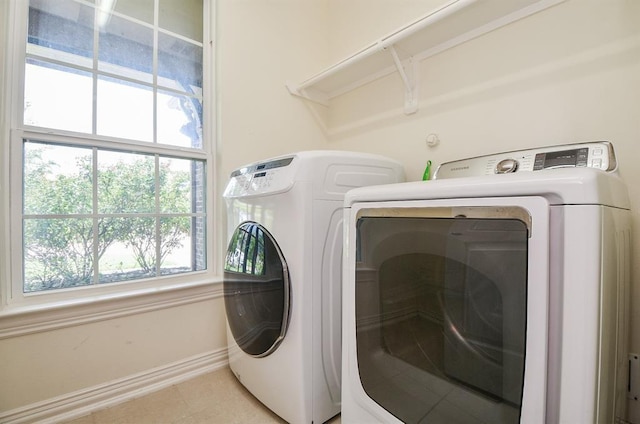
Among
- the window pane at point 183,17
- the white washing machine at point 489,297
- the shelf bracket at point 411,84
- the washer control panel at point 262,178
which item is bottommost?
the white washing machine at point 489,297

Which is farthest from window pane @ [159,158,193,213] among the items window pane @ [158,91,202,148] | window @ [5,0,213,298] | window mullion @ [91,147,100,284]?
window mullion @ [91,147,100,284]

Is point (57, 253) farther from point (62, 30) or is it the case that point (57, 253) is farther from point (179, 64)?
point (179, 64)

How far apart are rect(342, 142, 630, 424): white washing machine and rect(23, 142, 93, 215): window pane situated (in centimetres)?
137

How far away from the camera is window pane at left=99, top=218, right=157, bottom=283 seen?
4.71ft

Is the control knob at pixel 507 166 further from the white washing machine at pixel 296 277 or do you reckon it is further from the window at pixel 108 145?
the window at pixel 108 145

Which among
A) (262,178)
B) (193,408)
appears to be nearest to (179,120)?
(262,178)

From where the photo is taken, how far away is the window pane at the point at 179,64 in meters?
1.64

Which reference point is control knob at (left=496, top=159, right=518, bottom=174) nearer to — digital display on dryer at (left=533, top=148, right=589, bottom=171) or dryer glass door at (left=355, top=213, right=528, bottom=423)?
digital display on dryer at (left=533, top=148, right=589, bottom=171)

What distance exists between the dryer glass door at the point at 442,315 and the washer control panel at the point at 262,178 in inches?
15.2

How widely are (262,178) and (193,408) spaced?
1.14 meters

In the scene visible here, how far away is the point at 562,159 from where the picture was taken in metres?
1.01

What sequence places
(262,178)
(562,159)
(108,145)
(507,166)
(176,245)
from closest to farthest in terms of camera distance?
(562,159) → (507,166) → (262,178) → (108,145) → (176,245)

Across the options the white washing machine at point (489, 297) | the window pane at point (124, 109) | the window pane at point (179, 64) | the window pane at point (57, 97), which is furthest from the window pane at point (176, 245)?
the white washing machine at point (489, 297)

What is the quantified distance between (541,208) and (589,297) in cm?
18
